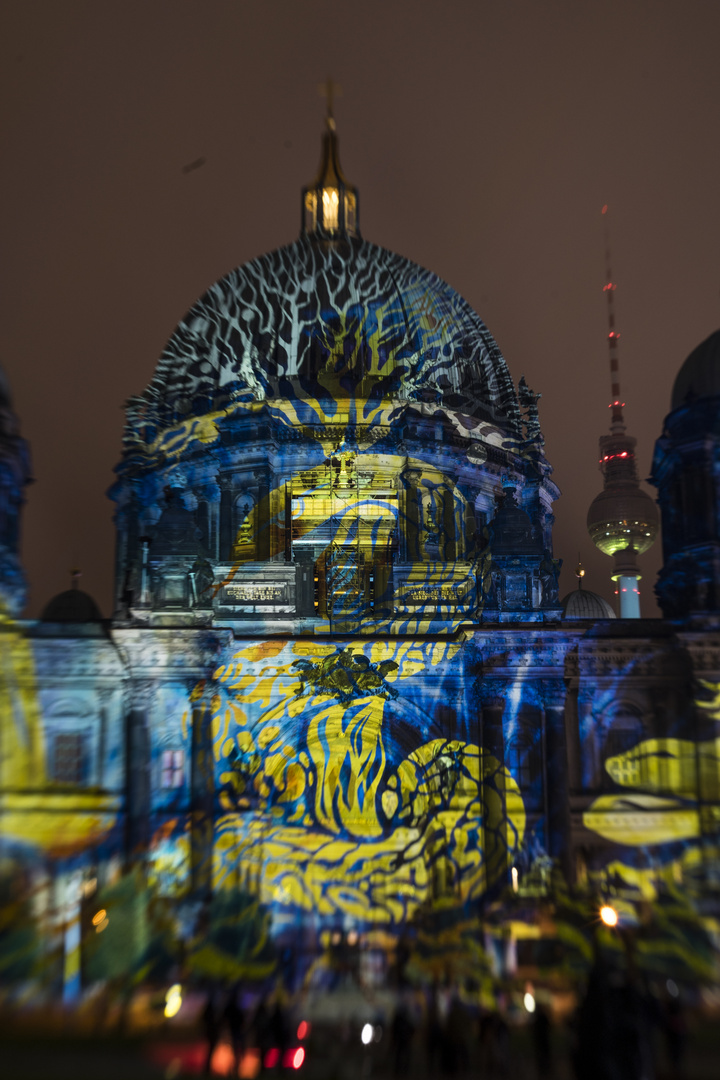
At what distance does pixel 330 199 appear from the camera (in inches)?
2235

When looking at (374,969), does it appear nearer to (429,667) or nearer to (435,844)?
(435,844)

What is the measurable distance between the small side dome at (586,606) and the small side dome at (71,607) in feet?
66.6

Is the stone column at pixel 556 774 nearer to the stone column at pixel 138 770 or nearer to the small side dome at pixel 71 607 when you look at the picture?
the stone column at pixel 138 770

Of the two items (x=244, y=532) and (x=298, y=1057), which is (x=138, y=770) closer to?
(x=244, y=532)

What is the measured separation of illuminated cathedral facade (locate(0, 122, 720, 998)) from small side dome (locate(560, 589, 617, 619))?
1052 cm

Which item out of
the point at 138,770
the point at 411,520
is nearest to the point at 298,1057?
the point at 138,770

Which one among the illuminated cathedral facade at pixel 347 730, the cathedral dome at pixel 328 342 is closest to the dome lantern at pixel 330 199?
the cathedral dome at pixel 328 342

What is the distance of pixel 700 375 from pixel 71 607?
25561 millimetres

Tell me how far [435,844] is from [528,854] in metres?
2.84

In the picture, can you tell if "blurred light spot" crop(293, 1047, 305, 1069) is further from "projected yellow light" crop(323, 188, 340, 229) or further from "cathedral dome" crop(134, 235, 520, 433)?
"projected yellow light" crop(323, 188, 340, 229)

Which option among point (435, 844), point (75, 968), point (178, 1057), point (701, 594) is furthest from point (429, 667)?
point (178, 1057)

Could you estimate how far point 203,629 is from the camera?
126ft

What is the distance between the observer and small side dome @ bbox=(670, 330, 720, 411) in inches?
1671

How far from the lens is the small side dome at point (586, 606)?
5434 centimetres
